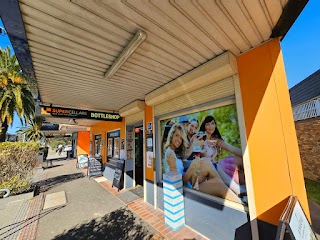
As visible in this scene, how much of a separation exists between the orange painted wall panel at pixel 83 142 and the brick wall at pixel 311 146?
50.6 feet

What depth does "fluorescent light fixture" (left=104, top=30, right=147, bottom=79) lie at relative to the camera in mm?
1961

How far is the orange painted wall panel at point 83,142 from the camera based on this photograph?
14.2 meters

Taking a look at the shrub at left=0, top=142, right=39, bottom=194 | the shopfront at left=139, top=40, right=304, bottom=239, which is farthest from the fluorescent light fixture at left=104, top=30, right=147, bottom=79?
the shrub at left=0, top=142, right=39, bottom=194

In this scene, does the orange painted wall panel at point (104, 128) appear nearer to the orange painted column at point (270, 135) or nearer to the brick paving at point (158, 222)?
the brick paving at point (158, 222)

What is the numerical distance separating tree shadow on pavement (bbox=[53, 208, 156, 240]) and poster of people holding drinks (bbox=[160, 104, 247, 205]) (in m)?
1.44

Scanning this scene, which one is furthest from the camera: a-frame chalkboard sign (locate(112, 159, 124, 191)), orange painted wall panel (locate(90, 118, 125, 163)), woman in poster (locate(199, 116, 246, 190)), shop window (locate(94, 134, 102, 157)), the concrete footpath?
shop window (locate(94, 134, 102, 157))

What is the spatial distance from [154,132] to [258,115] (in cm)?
290

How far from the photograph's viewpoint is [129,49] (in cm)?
221

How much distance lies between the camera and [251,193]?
233cm

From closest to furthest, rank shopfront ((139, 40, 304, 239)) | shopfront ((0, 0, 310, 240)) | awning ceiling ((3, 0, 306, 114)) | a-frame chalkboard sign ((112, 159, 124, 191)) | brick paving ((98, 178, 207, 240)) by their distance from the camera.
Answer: awning ceiling ((3, 0, 306, 114)) < shopfront ((0, 0, 310, 240)) < shopfront ((139, 40, 304, 239)) < brick paving ((98, 178, 207, 240)) < a-frame chalkboard sign ((112, 159, 124, 191))

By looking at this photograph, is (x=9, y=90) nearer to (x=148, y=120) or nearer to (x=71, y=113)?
(x=71, y=113)

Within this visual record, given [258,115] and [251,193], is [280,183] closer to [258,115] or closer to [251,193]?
[251,193]

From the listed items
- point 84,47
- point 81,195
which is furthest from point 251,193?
point 81,195

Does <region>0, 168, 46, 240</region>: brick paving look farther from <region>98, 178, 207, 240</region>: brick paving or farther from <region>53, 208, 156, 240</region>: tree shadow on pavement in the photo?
<region>98, 178, 207, 240</region>: brick paving
